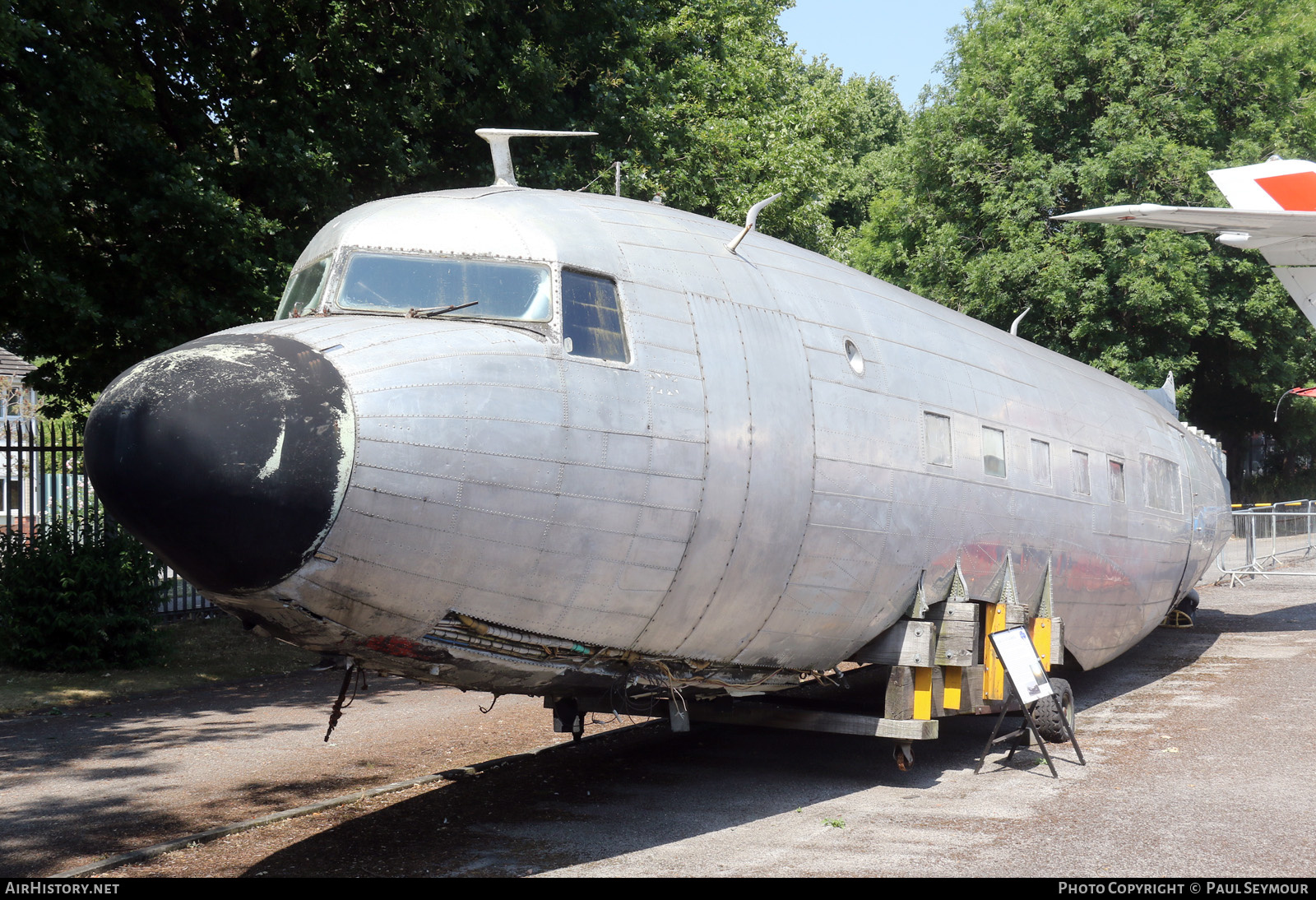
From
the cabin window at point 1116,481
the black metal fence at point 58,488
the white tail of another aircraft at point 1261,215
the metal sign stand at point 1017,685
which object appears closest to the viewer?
the metal sign stand at point 1017,685

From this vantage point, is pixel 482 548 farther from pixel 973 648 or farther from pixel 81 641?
pixel 81 641

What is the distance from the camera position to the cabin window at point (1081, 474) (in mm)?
10359

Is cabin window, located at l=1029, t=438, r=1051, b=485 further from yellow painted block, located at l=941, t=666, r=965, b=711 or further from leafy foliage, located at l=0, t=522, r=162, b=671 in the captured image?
leafy foliage, located at l=0, t=522, r=162, b=671

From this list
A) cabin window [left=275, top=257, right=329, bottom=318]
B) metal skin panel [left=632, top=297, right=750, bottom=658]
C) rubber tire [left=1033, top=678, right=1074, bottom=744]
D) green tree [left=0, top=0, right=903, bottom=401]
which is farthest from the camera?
green tree [left=0, top=0, right=903, bottom=401]

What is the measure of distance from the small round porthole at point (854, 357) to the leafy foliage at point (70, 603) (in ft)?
35.3

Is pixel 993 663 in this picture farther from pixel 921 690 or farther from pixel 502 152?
pixel 502 152

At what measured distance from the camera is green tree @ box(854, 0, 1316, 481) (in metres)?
28.0

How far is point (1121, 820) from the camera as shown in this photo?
773 cm

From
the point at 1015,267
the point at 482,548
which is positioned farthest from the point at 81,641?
the point at 1015,267

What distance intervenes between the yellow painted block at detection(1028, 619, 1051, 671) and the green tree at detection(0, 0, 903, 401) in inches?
388

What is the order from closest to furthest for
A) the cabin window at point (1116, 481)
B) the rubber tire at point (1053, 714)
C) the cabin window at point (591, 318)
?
1. the cabin window at point (591, 318)
2. the rubber tire at point (1053, 714)
3. the cabin window at point (1116, 481)

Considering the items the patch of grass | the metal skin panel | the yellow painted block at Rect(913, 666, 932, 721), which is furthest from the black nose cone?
the patch of grass

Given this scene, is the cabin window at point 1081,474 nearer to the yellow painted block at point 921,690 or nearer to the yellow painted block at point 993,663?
the yellow painted block at point 993,663

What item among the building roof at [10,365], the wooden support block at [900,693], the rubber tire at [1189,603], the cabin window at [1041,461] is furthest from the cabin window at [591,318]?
the building roof at [10,365]
